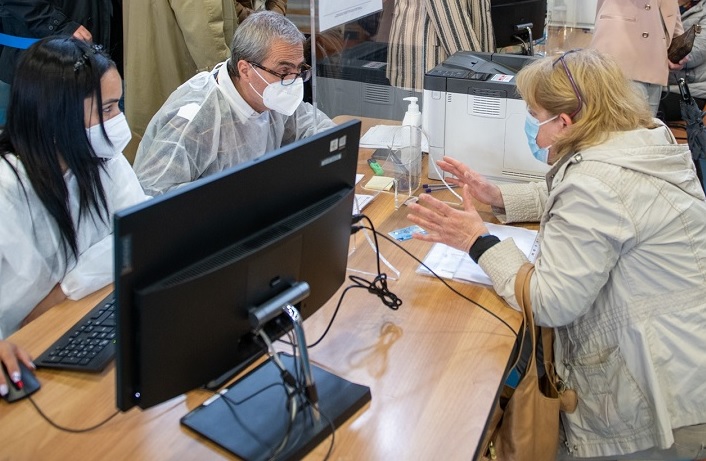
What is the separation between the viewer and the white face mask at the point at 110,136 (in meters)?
1.56

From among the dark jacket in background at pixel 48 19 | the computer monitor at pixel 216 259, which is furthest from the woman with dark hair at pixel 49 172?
the dark jacket in background at pixel 48 19

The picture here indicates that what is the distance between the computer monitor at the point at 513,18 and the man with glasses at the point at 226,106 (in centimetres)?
140

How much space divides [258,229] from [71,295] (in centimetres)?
66

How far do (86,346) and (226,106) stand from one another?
0.90 meters

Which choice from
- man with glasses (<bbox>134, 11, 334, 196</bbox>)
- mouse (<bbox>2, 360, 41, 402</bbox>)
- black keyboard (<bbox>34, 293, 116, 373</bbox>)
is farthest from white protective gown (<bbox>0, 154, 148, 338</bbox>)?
man with glasses (<bbox>134, 11, 334, 196</bbox>)

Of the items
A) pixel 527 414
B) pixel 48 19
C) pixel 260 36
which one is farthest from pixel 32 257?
pixel 48 19

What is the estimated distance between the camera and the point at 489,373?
1.26 m

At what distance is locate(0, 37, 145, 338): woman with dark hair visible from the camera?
1474 millimetres

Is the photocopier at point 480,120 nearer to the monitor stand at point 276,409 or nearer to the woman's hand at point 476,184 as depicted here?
the woman's hand at point 476,184

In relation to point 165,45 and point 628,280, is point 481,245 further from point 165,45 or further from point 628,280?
point 165,45

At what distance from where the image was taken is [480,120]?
6.59ft

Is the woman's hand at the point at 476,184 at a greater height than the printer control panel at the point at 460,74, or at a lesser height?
lesser

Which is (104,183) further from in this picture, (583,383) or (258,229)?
(583,383)

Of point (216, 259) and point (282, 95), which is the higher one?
point (282, 95)
